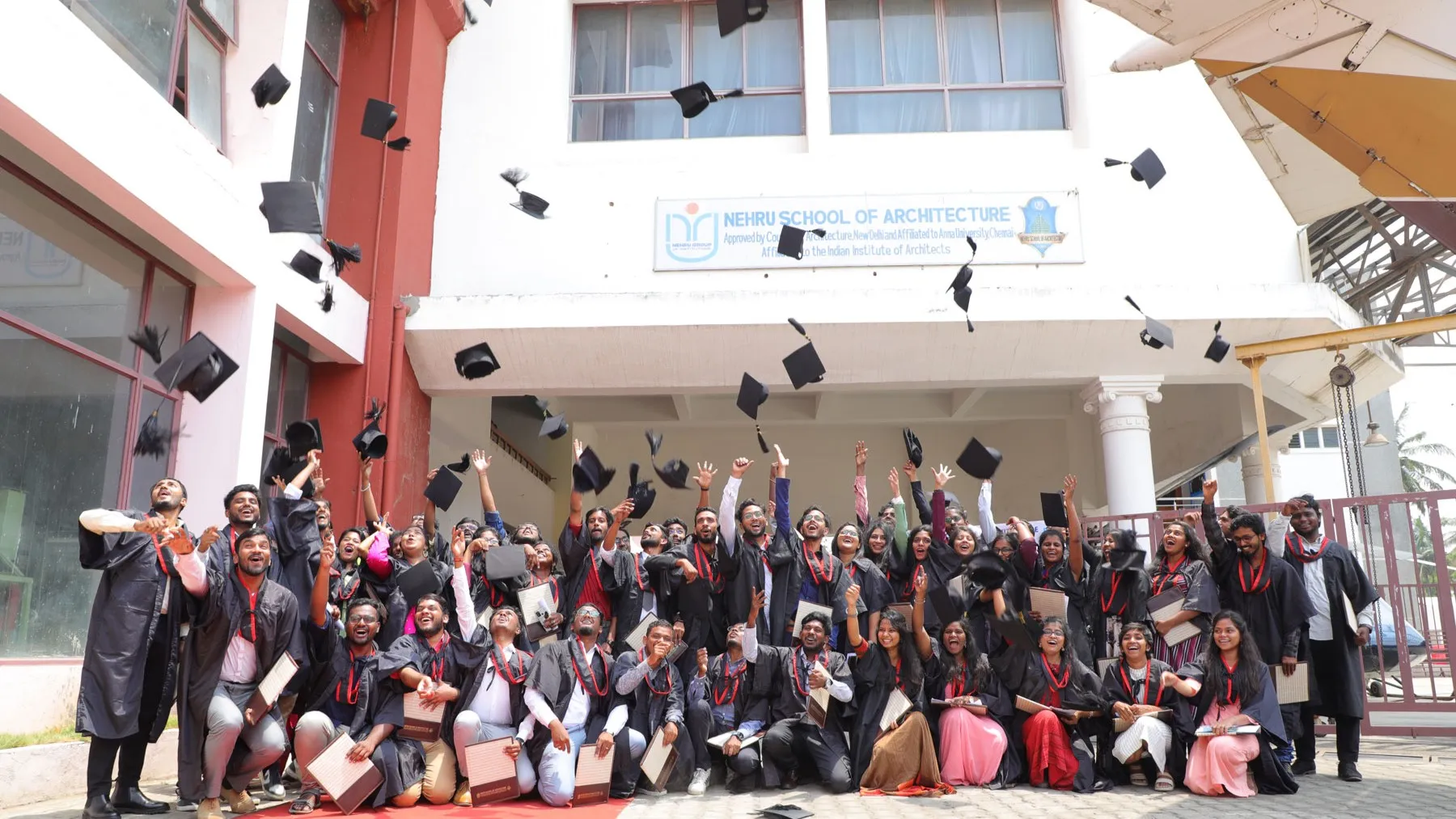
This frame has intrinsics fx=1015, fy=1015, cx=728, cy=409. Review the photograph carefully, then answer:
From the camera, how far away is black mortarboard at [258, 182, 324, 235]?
7.48 m

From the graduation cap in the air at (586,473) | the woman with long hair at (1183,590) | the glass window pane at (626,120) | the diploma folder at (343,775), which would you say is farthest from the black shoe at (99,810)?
the glass window pane at (626,120)

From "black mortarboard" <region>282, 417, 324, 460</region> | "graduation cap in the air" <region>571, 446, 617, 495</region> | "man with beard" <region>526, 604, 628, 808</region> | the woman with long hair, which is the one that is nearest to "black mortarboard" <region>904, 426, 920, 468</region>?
the woman with long hair

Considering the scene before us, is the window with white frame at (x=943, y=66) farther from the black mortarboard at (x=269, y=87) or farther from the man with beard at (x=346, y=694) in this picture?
the man with beard at (x=346, y=694)

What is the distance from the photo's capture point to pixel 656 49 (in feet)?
37.1

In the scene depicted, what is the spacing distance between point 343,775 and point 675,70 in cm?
844

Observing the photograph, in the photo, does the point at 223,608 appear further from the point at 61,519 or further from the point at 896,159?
the point at 896,159

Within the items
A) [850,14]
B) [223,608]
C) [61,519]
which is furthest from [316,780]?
[850,14]

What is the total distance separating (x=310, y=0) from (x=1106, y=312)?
8.10 meters

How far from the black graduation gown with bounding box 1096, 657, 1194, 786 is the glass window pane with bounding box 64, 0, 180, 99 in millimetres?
7214

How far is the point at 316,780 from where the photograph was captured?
507 cm

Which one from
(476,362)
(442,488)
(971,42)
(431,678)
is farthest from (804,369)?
(971,42)

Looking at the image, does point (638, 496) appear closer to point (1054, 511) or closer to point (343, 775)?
point (343, 775)

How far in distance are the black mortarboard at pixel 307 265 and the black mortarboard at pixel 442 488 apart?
231cm

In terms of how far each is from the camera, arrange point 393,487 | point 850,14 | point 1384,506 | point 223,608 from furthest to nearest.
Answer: point 850,14 < point 393,487 < point 1384,506 < point 223,608
